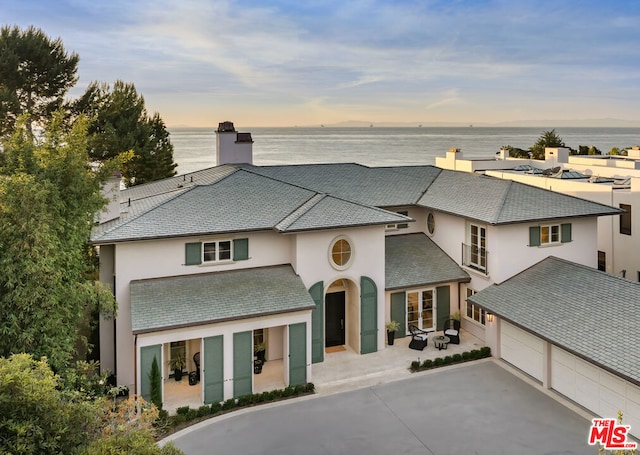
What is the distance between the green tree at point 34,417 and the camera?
5.52 m

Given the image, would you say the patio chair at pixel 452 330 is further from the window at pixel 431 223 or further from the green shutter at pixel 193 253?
the green shutter at pixel 193 253

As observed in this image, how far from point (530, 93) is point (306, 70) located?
28.4 metres

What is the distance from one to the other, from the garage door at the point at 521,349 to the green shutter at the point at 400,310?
3.73 meters

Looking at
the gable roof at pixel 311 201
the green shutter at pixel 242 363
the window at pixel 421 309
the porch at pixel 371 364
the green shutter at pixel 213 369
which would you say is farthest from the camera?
the window at pixel 421 309

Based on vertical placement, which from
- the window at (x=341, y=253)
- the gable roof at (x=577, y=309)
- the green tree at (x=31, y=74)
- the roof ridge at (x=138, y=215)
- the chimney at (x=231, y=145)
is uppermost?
the green tree at (x=31, y=74)

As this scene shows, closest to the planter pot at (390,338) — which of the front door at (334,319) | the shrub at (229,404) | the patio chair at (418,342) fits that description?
the patio chair at (418,342)

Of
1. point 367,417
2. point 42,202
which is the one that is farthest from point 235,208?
point 367,417

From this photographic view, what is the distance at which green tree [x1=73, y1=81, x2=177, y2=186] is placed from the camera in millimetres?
30219

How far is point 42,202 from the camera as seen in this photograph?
9.64 m

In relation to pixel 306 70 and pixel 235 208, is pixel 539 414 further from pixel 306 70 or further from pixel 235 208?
pixel 306 70

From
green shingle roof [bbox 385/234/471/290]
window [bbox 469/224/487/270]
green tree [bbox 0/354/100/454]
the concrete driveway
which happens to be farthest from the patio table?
green tree [bbox 0/354/100/454]

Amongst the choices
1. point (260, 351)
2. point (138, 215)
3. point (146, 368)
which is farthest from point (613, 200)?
point (146, 368)

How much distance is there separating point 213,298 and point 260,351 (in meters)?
3.18

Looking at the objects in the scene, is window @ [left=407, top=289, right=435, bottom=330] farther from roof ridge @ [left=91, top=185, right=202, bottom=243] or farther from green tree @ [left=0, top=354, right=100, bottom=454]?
green tree @ [left=0, top=354, right=100, bottom=454]
